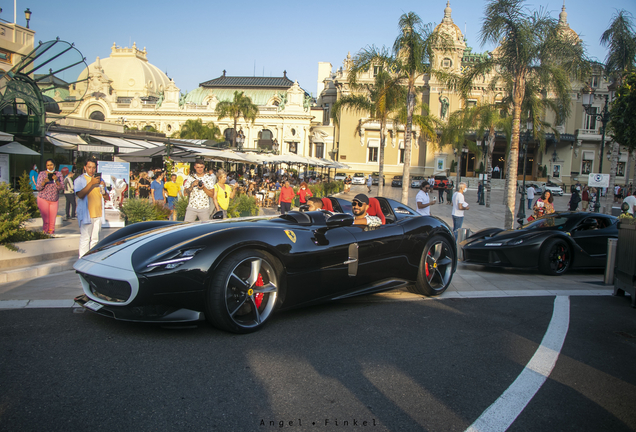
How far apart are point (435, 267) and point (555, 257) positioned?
375 cm

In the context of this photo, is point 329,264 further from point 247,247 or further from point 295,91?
point 295,91

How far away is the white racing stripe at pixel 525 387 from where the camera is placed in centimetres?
290

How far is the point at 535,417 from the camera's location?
9.84 feet

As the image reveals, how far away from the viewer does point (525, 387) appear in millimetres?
3457

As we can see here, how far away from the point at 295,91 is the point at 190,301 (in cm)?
8161

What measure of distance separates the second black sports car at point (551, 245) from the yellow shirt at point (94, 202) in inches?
265

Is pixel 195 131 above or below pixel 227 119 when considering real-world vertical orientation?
below

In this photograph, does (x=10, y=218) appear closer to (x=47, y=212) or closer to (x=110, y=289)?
(x=47, y=212)

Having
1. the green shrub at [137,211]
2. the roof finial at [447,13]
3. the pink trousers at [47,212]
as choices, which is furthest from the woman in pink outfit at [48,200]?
the roof finial at [447,13]

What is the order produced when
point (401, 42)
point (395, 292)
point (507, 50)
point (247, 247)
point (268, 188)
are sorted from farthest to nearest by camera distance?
point (268, 188) → point (401, 42) → point (507, 50) → point (395, 292) → point (247, 247)

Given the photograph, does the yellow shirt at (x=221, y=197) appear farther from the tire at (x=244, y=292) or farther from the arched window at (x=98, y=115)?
the arched window at (x=98, y=115)

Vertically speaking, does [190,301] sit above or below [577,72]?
below

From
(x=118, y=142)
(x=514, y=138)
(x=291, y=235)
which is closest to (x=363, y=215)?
(x=291, y=235)

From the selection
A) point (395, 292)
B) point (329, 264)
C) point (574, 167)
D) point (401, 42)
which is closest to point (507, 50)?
point (401, 42)
